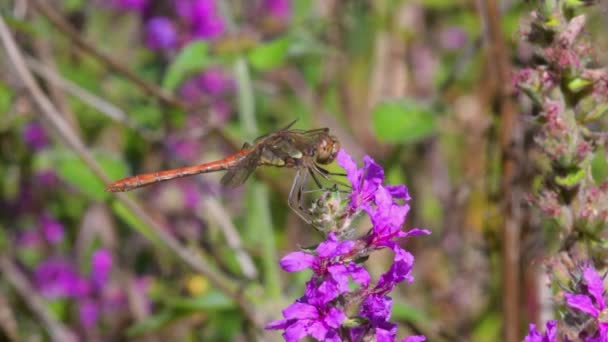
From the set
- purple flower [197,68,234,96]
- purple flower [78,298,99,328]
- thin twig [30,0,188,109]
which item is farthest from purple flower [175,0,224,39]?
purple flower [78,298,99,328]

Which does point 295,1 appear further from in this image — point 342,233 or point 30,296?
point 342,233

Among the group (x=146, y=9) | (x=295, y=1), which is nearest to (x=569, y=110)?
(x=146, y=9)

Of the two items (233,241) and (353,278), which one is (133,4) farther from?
(353,278)

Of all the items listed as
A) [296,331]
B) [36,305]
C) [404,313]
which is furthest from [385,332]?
[36,305]

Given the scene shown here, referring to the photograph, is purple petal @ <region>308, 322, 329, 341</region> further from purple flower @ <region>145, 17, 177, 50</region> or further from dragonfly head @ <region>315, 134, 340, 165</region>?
purple flower @ <region>145, 17, 177, 50</region>

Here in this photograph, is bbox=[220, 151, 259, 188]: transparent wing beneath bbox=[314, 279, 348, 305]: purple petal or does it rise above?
above

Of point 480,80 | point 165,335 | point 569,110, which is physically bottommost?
point 569,110
